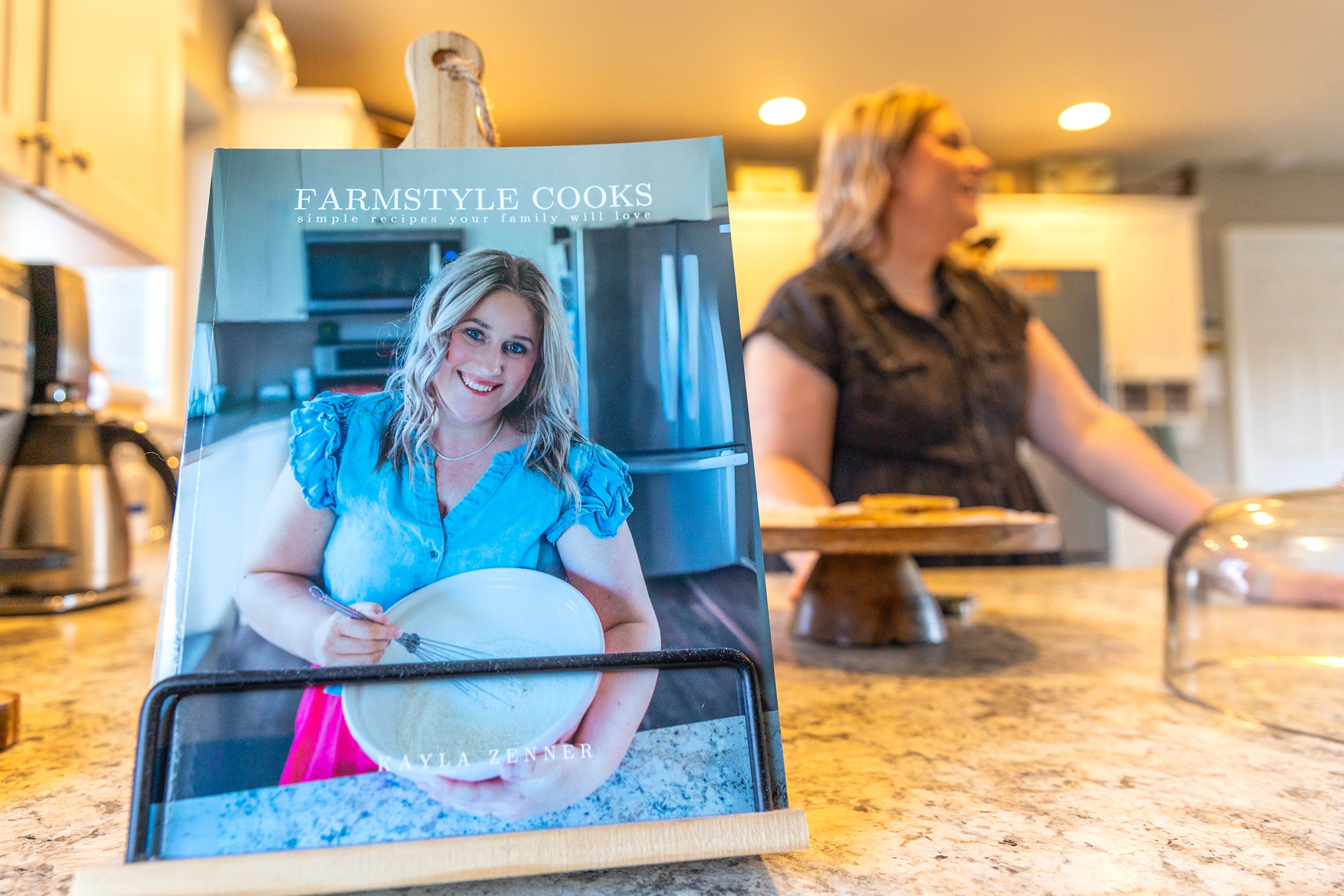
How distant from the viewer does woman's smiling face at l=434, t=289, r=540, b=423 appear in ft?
0.90

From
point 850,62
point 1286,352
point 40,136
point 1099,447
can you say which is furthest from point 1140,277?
point 40,136

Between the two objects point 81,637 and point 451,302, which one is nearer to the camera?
point 451,302

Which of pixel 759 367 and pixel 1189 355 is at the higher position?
pixel 1189 355

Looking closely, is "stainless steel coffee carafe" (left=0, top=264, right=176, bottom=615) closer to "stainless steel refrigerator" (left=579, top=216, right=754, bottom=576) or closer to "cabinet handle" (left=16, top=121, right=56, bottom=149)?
"cabinet handle" (left=16, top=121, right=56, bottom=149)

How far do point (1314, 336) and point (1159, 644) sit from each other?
15.8 feet

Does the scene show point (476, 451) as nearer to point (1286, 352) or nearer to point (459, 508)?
point (459, 508)

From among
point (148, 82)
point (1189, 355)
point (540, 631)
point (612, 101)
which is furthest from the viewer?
point (1189, 355)

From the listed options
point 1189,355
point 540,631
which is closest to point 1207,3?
point 1189,355

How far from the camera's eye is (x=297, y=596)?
253 mm

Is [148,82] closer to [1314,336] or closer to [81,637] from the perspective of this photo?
[81,637]

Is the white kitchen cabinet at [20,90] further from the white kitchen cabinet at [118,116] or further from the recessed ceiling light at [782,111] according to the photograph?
the recessed ceiling light at [782,111]

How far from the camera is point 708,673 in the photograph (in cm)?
26

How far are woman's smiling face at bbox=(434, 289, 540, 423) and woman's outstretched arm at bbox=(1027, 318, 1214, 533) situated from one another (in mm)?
1091

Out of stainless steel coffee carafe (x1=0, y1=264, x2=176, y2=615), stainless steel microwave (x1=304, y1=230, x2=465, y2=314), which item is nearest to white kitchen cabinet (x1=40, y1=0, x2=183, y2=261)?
stainless steel coffee carafe (x1=0, y1=264, x2=176, y2=615)
